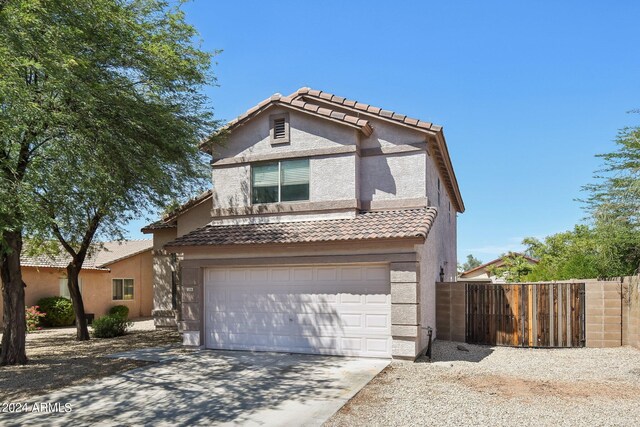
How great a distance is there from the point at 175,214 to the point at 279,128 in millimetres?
6353

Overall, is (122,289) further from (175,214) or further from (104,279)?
(175,214)

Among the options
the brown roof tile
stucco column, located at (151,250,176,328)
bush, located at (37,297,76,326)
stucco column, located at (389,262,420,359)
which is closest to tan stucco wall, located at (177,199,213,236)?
stucco column, located at (151,250,176,328)

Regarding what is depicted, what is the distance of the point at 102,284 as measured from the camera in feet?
88.6

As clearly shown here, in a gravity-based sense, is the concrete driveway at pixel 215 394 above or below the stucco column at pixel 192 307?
below

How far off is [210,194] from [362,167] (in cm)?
658

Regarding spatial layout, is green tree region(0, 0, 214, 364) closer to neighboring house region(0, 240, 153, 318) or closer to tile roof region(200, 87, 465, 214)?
tile roof region(200, 87, 465, 214)

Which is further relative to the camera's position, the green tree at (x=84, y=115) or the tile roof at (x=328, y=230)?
the tile roof at (x=328, y=230)

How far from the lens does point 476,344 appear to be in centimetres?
1445

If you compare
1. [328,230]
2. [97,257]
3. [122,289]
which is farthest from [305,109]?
[97,257]

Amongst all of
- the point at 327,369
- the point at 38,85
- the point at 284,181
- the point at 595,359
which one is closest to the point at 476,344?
the point at 595,359

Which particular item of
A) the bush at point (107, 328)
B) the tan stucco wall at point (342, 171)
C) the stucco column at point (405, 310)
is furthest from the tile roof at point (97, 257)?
the stucco column at point (405, 310)

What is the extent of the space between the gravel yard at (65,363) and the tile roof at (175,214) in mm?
4105

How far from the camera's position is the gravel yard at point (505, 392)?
7.47 m

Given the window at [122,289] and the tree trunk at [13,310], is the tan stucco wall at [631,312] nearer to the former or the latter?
the tree trunk at [13,310]
